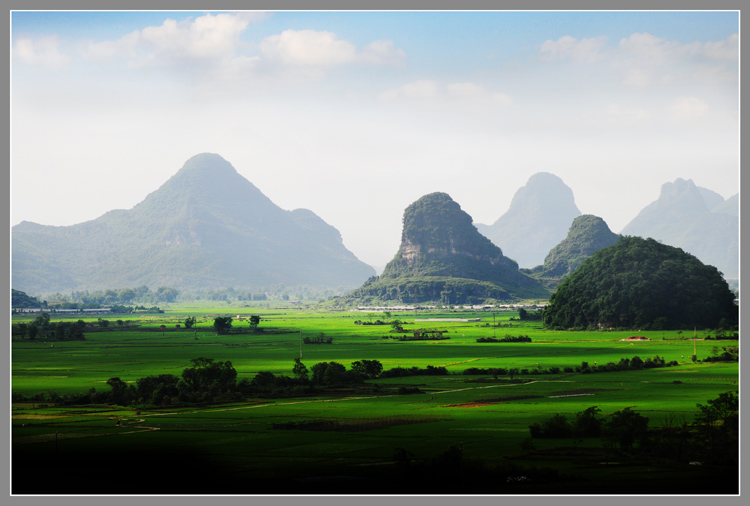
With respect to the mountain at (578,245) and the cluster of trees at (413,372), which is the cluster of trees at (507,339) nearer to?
the cluster of trees at (413,372)

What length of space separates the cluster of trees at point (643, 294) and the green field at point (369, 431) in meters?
18.2

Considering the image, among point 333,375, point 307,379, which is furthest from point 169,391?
point 333,375

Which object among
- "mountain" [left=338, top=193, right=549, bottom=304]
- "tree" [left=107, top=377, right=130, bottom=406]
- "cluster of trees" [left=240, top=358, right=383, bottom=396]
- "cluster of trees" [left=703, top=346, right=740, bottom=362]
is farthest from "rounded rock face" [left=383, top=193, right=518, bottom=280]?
"tree" [left=107, top=377, right=130, bottom=406]

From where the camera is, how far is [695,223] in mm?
170625

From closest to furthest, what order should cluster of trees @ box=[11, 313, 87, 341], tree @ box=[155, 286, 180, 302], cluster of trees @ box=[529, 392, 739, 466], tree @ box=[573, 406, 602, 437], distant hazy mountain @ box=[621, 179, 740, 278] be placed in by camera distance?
cluster of trees @ box=[529, 392, 739, 466], tree @ box=[573, 406, 602, 437], cluster of trees @ box=[11, 313, 87, 341], tree @ box=[155, 286, 180, 302], distant hazy mountain @ box=[621, 179, 740, 278]

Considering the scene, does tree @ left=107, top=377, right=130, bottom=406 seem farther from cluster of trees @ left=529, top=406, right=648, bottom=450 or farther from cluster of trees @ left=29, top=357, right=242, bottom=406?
cluster of trees @ left=529, top=406, right=648, bottom=450

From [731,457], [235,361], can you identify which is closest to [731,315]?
[235,361]

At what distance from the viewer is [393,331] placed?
195 feet

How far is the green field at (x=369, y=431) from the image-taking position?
1652 cm

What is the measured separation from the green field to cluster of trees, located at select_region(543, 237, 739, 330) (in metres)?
18.2

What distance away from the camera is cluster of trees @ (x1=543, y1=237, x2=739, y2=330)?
5738cm

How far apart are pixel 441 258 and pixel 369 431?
9769 centimetres

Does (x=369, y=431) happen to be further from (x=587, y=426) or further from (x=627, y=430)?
(x=627, y=430)

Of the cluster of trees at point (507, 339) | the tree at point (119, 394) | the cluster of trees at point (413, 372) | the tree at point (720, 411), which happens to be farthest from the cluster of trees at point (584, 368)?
the tree at point (119, 394)
